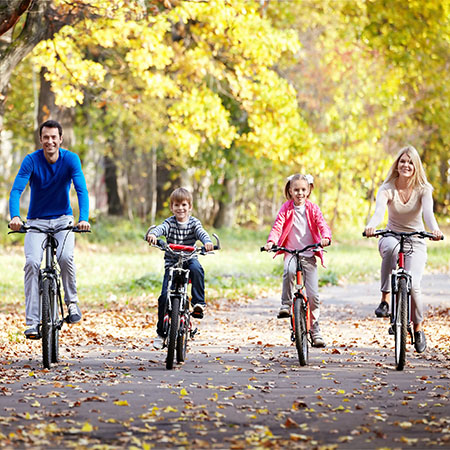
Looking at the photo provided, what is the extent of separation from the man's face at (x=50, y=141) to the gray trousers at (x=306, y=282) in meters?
2.57

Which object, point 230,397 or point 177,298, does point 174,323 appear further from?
point 230,397

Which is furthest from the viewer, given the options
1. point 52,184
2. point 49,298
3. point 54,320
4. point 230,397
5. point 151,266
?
point 151,266

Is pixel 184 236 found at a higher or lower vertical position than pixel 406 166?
lower

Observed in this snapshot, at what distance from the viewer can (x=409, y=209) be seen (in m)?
9.73

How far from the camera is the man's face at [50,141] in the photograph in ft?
29.8

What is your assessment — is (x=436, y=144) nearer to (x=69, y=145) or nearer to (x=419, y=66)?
(x=419, y=66)

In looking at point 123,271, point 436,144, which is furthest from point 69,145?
point 436,144

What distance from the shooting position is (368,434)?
610cm

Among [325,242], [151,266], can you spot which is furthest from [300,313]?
[151,266]

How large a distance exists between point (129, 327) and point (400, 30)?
516 inches

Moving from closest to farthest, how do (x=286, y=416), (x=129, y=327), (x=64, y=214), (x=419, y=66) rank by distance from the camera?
1. (x=286, y=416)
2. (x=64, y=214)
3. (x=129, y=327)
4. (x=419, y=66)

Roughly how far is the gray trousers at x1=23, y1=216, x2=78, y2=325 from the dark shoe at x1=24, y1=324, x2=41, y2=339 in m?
0.05

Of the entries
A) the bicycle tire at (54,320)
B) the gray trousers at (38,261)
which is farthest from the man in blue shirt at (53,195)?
the bicycle tire at (54,320)

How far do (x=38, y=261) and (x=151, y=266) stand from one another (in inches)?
552
